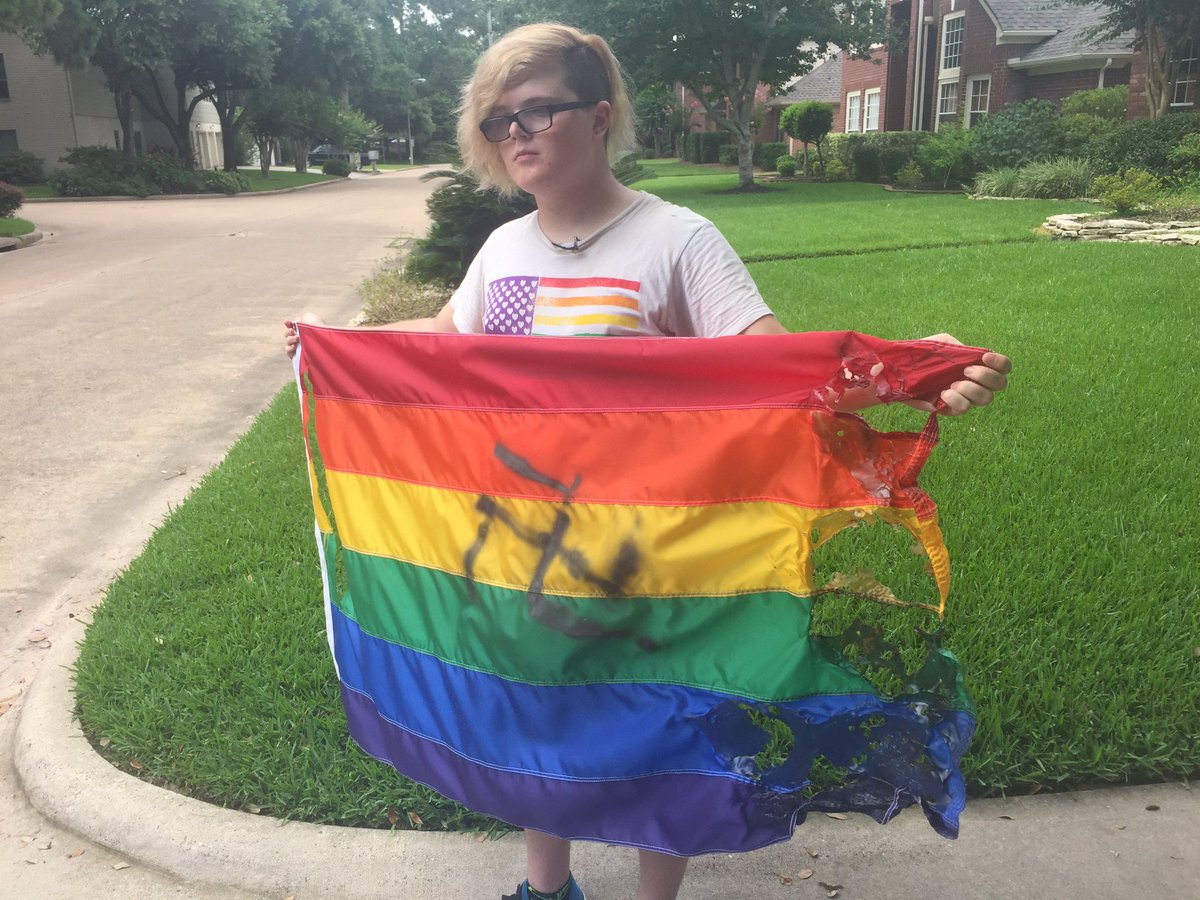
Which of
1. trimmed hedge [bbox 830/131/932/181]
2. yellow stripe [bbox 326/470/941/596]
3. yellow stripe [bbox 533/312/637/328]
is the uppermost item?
trimmed hedge [bbox 830/131/932/181]

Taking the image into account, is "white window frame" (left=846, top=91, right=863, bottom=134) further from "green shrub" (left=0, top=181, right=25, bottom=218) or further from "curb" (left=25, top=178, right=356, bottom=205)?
"green shrub" (left=0, top=181, right=25, bottom=218)

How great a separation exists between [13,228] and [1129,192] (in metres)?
19.7

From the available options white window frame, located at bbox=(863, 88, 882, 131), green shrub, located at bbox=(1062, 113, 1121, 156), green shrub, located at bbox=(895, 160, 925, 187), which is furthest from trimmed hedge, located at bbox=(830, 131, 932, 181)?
white window frame, located at bbox=(863, 88, 882, 131)

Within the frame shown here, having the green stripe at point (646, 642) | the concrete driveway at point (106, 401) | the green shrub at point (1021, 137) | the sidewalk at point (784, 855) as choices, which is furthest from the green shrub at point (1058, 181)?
the green stripe at point (646, 642)

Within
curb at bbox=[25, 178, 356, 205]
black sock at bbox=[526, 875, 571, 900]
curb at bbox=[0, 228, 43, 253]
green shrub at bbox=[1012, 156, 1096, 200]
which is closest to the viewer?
black sock at bbox=[526, 875, 571, 900]

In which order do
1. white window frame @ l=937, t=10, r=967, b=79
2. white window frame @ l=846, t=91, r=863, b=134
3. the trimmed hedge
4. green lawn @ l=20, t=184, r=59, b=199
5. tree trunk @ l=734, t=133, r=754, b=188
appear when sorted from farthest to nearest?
white window frame @ l=846, t=91, r=863, b=134 → green lawn @ l=20, t=184, r=59, b=199 → white window frame @ l=937, t=10, r=967, b=79 → tree trunk @ l=734, t=133, r=754, b=188 → the trimmed hedge

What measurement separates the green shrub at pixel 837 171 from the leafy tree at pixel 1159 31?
9.16 m

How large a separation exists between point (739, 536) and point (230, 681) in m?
2.15

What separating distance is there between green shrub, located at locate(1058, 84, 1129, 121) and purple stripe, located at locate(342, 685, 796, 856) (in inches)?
1023

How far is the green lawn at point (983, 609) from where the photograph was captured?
9.36ft

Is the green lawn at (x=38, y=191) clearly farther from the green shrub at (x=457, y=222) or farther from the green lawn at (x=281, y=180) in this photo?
the green shrub at (x=457, y=222)

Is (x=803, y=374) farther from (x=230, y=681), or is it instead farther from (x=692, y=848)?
(x=230, y=681)

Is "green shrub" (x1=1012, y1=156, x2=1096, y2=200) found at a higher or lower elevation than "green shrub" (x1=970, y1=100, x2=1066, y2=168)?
lower

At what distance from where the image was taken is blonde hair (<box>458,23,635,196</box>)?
2090 mm
